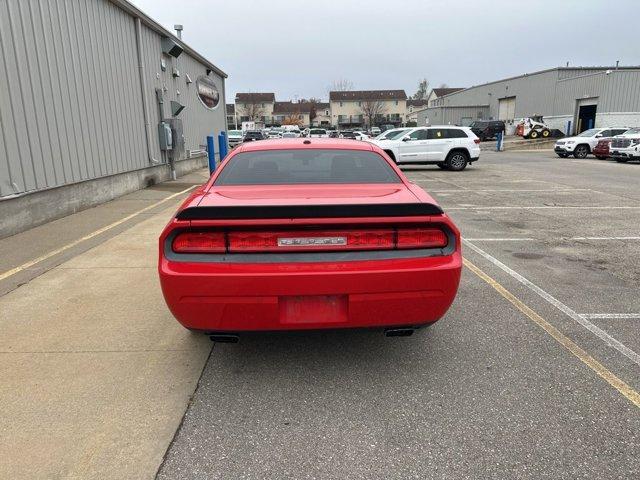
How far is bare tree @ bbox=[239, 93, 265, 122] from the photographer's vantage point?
107m

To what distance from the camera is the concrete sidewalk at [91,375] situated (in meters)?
2.53

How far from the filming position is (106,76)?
10.7 meters

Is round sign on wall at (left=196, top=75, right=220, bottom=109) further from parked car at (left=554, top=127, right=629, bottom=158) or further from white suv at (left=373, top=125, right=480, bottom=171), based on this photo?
parked car at (left=554, top=127, right=629, bottom=158)

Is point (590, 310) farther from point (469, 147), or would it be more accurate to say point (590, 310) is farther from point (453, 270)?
point (469, 147)

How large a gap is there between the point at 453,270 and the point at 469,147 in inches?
679

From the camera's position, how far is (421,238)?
3.08m

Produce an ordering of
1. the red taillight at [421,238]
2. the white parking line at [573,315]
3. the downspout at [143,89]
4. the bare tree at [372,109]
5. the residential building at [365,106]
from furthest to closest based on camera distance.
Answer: the residential building at [365,106] → the bare tree at [372,109] → the downspout at [143,89] → the white parking line at [573,315] → the red taillight at [421,238]

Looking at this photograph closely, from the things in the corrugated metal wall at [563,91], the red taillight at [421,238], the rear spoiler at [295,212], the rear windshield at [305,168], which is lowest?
the red taillight at [421,238]

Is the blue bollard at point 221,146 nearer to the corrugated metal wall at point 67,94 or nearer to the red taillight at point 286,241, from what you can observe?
the corrugated metal wall at point 67,94

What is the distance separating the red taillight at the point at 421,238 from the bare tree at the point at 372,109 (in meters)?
101

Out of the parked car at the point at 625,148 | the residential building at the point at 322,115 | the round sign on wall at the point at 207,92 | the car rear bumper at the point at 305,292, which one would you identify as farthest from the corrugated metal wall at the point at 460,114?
the car rear bumper at the point at 305,292

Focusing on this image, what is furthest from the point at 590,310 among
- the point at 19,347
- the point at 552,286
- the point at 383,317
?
A: the point at 19,347

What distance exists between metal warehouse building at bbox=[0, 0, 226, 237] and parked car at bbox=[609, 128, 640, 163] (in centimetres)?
2019

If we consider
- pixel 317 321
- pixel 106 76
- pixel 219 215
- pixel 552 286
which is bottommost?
pixel 552 286
